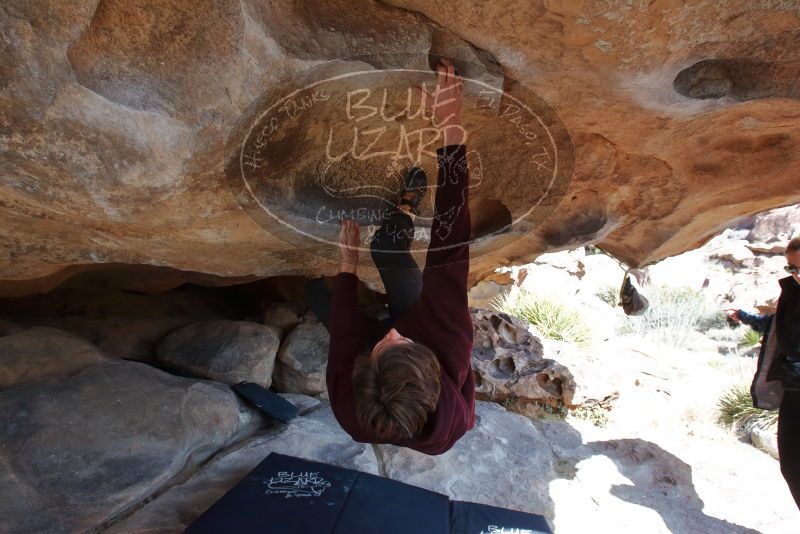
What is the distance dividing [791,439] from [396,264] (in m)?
2.00

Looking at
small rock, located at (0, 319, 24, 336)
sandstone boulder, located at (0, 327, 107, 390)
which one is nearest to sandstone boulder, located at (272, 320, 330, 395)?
sandstone boulder, located at (0, 327, 107, 390)

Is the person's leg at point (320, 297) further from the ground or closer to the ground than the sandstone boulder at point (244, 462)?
further from the ground

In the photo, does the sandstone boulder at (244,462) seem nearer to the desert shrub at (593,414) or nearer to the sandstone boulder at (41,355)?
A: the sandstone boulder at (41,355)

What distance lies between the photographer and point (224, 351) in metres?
2.64

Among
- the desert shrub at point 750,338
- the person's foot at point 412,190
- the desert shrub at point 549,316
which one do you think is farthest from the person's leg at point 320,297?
the desert shrub at point 750,338

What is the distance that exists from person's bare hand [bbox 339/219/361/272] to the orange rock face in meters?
0.09

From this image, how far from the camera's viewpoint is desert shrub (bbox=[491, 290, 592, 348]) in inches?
262

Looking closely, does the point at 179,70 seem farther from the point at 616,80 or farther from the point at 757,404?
the point at 757,404

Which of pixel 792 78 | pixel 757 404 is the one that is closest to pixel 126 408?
pixel 792 78

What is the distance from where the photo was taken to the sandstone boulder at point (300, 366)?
2.84 meters

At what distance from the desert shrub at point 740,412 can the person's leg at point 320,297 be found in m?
4.83

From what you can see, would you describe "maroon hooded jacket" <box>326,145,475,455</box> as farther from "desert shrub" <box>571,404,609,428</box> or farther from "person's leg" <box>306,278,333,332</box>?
"desert shrub" <box>571,404,609,428</box>

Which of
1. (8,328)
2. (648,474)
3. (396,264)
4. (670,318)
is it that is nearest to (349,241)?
(396,264)

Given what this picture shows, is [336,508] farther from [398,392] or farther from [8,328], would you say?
[8,328]
